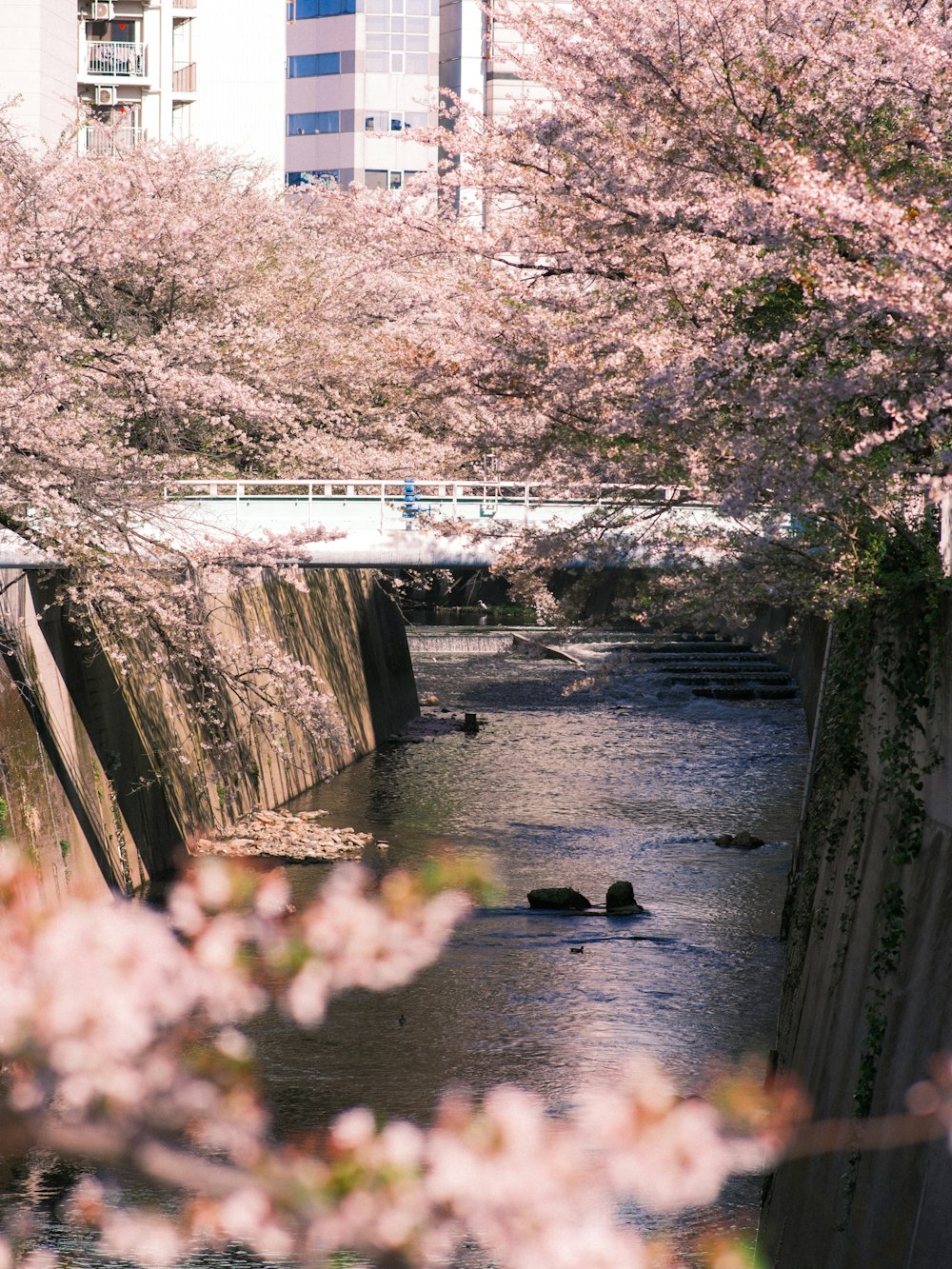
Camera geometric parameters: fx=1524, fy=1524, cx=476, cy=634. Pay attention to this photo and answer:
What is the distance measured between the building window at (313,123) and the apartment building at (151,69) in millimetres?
29301

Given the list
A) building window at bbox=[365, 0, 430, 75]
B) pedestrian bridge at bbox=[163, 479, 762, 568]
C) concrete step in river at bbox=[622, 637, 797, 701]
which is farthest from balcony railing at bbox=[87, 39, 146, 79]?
building window at bbox=[365, 0, 430, 75]

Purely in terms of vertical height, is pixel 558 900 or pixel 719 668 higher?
pixel 558 900

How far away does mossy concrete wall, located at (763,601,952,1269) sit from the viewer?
6867 mm

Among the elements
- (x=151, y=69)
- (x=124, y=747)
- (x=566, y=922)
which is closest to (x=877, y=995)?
(x=566, y=922)

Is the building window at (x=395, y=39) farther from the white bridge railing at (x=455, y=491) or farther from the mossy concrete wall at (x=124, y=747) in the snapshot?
the white bridge railing at (x=455, y=491)

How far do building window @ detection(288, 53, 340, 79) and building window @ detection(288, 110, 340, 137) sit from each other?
2120mm

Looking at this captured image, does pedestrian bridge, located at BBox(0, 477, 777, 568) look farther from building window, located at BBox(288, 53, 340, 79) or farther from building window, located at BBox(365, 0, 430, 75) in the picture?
building window, located at BBox(288, 53, 340, 79)

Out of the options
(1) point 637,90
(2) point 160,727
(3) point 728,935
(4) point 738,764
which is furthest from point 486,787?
(1) point 637,90

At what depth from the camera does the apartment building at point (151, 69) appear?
47562mm

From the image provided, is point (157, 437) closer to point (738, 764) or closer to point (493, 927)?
point (493, 927)

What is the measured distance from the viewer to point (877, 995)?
8.16 metres

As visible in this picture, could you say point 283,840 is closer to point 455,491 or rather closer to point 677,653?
point 455,491

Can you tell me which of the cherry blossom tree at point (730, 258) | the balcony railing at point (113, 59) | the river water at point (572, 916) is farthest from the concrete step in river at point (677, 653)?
the cherry blossom tree at point (730, 258)

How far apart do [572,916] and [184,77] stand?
4242 centimetres
